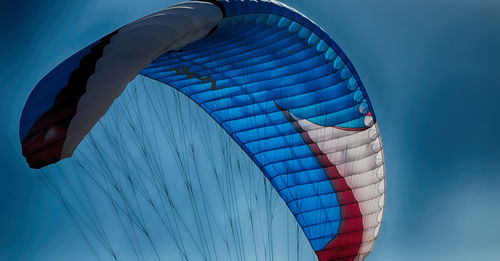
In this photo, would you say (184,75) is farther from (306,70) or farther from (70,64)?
(70,64)

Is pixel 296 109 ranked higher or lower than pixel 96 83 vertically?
higher

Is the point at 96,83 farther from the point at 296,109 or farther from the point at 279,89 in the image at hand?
the point at 296,109

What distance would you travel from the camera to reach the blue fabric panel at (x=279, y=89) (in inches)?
497

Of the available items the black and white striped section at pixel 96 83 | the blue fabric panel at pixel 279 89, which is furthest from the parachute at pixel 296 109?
the black and white striped section at pixel 96 83

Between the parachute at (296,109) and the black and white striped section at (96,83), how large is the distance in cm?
153

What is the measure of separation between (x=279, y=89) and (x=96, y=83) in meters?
5.76

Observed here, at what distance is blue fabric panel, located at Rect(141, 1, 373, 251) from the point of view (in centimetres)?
1262

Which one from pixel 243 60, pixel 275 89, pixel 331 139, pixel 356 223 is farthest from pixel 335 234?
pixel 243 60

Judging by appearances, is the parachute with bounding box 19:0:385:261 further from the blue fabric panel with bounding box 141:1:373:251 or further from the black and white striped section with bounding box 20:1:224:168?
the black and white striped section with bounding box 20:1:224:168

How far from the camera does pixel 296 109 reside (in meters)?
13.9

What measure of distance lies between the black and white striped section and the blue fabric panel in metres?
2.33

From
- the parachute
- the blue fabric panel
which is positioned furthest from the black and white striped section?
the blue fabric panel

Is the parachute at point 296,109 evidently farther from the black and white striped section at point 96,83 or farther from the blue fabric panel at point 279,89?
the black and white striped section at point 96,83

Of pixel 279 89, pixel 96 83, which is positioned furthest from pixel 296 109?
pixel 96 83
